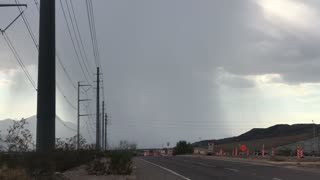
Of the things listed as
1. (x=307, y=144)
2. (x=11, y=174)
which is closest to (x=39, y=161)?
(x=11, y=174)

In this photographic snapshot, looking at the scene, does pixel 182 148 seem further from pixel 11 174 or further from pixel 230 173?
pixel 11 174

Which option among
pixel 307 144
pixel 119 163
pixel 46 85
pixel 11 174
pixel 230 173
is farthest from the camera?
pixel 307 144

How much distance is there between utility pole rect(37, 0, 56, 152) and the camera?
92.2 feet

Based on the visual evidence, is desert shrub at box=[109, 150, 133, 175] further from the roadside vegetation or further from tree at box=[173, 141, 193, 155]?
tree at box=[173, 141, 193, 155]

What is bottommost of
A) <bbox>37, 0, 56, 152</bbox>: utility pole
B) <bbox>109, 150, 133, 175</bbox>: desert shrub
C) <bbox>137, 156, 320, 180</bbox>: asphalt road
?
<bbox>137, 156, 320, 180</bbox>: asphalt road

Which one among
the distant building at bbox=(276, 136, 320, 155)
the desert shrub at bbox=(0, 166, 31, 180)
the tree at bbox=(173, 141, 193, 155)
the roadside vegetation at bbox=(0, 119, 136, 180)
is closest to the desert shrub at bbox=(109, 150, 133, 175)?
the roadside vegetation at bbox=(0, 119, 136, 180)

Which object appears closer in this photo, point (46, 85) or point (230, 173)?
point (46, 85)

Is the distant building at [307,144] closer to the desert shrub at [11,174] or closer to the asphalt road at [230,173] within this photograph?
the asphalt road at [230,173]

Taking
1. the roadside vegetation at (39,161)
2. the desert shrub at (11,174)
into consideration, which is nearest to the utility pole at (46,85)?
the roadside vegetation at (39,161)

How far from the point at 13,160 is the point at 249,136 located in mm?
179796

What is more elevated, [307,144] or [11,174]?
[307,144]

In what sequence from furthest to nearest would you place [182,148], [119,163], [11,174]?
1. [182,148]
2. [119,163]
3. [11,174]

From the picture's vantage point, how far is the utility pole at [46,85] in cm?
2811

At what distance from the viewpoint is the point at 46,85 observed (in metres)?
28.2
